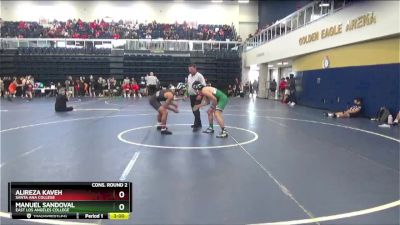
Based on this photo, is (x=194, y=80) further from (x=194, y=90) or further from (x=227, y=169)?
(x=227, y=169)

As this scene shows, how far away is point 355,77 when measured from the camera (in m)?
16.0

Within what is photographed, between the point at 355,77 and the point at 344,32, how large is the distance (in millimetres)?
1991

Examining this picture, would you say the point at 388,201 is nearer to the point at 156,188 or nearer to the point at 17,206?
the point at 156,188

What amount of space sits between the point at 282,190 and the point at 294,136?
4987mm

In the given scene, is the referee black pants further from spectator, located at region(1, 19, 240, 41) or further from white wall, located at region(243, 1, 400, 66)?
spectator, located at region(1, 19, 240, 41)

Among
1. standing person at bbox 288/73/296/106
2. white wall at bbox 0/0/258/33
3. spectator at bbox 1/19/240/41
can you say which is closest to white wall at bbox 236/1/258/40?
white wall at bbox 0/0/258/33

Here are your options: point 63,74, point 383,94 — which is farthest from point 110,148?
point 63,74

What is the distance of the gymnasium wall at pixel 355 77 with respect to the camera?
13547 mm

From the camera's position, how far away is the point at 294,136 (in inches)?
392

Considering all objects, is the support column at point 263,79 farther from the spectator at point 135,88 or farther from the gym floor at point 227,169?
the gym floor at point 227,169

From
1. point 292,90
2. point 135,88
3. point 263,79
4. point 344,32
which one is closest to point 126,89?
point 135,88

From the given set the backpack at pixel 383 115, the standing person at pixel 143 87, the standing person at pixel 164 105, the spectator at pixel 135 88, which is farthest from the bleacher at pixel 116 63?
the standing person at pixel 164 105

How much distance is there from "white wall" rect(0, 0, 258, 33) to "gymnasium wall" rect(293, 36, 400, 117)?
21695mm
